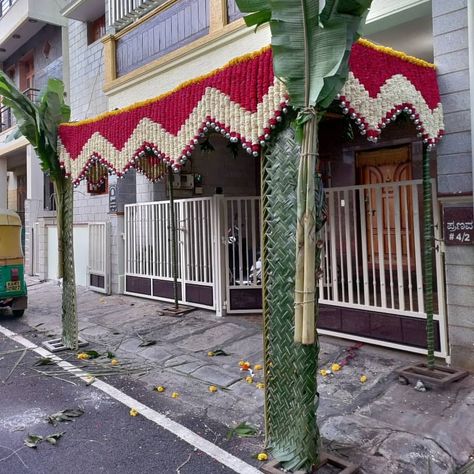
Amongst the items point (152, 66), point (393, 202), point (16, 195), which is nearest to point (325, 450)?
point (393, 202)

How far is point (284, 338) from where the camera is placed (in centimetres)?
330

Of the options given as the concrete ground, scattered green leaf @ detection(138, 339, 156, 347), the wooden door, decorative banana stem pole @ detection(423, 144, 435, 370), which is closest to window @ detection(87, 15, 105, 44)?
the concrete ground

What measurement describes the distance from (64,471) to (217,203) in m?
5.06

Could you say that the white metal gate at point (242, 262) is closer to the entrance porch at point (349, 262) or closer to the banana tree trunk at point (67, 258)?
the entrance porch at point (349, 262)

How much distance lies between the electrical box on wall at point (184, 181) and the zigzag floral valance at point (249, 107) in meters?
3.66

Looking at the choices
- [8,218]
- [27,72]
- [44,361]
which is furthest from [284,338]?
[27,72]

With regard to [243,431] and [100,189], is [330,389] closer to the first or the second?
[243,431]

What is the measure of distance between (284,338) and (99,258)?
27.0 ft

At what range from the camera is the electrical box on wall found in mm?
9439

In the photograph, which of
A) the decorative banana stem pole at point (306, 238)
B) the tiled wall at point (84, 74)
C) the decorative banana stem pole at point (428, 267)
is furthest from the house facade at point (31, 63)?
the decorative banana stem pole at point (306, 238)

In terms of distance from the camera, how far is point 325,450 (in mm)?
3371

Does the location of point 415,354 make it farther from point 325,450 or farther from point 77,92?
point 77,92

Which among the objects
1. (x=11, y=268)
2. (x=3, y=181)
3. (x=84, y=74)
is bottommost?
(x=11, y=268)

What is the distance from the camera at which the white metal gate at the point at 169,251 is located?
26.2ft
